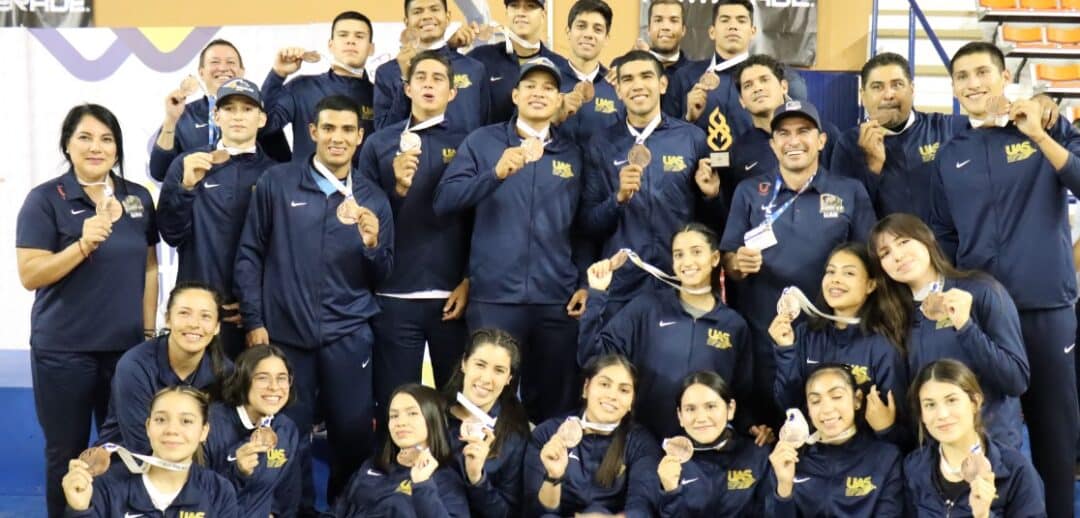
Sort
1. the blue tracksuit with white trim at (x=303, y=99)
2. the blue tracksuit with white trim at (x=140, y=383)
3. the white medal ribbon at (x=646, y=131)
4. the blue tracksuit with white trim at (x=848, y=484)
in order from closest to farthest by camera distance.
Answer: the blue tracksuit with white trim at (x=848, y=484)
the blue tracksuit with white trim at (x=140, y=383)
the white medal ribbon at (x=646, y=131)
the blue tracksuit with white trim at (x=303, y=99)

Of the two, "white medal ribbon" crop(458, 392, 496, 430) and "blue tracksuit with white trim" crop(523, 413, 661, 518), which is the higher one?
"white medal ribbon" crop(458, 392, 496, 430)

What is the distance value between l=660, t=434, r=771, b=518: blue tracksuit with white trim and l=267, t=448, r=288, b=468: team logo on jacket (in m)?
1.83

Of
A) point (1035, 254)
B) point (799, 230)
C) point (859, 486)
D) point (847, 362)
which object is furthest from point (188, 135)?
point (1035, 254)

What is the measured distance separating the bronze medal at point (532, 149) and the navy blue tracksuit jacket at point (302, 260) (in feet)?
2.53

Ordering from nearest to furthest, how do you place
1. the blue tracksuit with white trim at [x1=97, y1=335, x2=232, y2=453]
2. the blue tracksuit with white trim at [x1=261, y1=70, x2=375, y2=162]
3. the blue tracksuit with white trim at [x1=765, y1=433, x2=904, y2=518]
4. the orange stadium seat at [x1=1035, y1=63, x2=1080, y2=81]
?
the blue tracksuit with white trim at [x1=765, y1=433, x2=904, y2=518], the blue tracksuit with white trim at [x1=97, y1=335, x2=232, y2=453], the blue tracksuit with white trim at [x1=261, y1=70, x2=375, y2=162], the orange stadium seat at [x1=1035, y1=63, x2=1080, y2=81]

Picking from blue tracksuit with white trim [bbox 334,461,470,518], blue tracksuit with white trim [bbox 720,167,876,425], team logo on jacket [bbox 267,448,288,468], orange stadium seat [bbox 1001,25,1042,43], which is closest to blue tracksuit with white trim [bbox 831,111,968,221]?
blue tracksuit with white trim [bbox 720,167,876,425]

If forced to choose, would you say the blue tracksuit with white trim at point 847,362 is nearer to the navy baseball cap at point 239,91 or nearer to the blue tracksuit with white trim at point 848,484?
the blue tracksuit with white trim at point 848,484

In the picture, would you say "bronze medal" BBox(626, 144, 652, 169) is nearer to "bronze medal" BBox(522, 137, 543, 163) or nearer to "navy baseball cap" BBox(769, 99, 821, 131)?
"bronze medal" BBox(522, 137, 543, 163)

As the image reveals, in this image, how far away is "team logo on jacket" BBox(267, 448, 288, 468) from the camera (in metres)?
5.61

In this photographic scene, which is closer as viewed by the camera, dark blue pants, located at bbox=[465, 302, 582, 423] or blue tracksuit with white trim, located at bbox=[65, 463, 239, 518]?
blue tracksuit with white trim, located at bbox=[65, 463, 239, 518]

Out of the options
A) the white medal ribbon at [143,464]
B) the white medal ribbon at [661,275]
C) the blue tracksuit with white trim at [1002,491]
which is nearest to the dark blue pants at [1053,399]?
the blue tracksuit with white trim at [1002,491]

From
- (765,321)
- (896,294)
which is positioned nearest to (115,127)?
(765,321)

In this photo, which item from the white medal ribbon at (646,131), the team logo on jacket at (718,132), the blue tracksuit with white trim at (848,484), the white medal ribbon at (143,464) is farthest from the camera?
the team logo on jacket at (718,132)

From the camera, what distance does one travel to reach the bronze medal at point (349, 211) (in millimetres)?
5672
